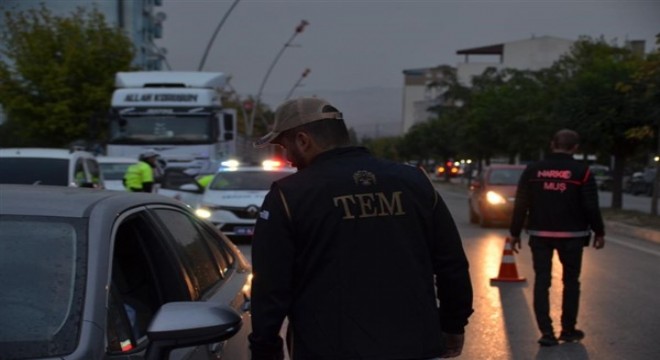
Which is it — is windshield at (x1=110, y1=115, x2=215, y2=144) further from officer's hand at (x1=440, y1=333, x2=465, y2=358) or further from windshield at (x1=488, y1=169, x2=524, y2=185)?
officer's hand at (x1=440, y1=333, x2=465, y2=358)

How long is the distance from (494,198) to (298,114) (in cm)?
1811

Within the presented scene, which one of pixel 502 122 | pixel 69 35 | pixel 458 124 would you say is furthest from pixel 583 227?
pixel 458 124

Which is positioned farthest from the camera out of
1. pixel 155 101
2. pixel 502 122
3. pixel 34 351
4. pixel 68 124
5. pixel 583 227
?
pixel 502 122

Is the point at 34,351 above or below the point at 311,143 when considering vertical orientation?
below

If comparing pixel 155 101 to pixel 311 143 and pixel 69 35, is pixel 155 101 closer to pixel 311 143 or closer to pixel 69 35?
pixel 69 35

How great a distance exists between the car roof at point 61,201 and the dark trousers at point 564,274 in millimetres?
4243

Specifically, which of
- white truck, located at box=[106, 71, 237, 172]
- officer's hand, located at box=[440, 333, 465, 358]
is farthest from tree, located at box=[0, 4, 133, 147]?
officer's hand, located at box=[440, 333, 465, 358]

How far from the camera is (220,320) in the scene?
3197 millimetres

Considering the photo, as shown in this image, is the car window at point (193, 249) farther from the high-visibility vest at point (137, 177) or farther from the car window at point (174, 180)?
the car window at point (174, 180)

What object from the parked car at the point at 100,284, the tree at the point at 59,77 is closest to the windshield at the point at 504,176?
the tree at the point at 59,77

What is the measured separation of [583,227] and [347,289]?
4750 mm

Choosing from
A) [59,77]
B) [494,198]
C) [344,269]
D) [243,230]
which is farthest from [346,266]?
[59,77]

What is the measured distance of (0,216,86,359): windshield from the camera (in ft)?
9.70

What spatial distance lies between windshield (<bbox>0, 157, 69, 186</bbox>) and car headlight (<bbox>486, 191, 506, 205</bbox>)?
35.4 ft
